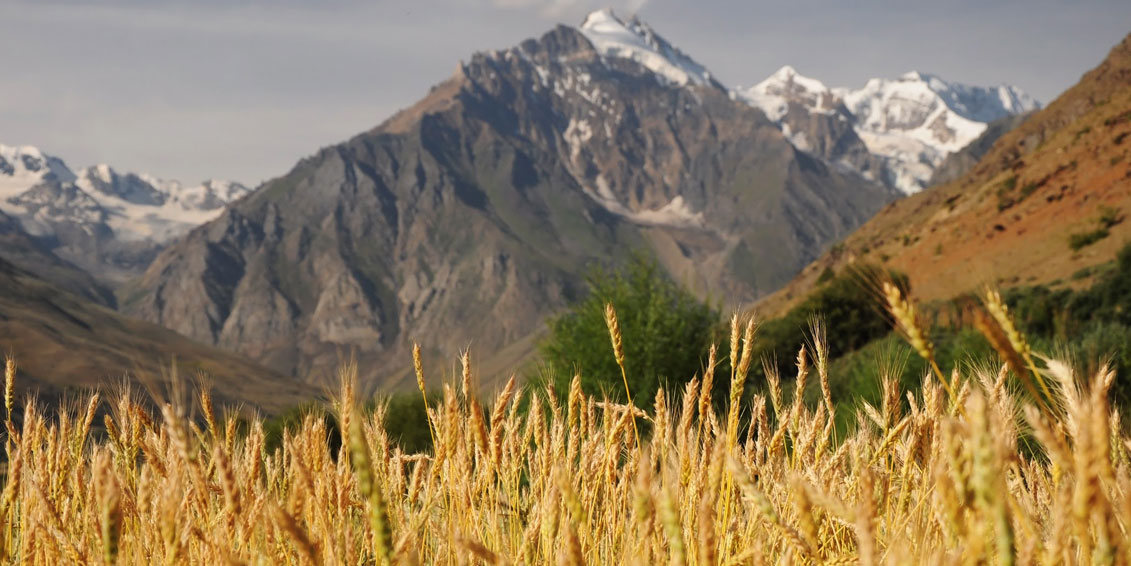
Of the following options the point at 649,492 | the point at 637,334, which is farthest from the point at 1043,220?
the point at 649,492

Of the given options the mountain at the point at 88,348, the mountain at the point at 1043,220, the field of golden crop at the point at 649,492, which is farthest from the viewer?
the mountain at the point at 88,348

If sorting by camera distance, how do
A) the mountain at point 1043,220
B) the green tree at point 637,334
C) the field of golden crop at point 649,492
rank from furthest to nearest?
the mountain at point 1043,220, the green tree at point 637,334, the field of golden crop at point 649,492

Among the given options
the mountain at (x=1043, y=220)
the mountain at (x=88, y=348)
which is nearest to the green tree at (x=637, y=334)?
the mountain at (x=1043, y=220)

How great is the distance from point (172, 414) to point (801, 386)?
1993 millimetres

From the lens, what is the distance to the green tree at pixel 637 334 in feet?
48.1

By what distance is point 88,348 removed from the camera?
361 feet

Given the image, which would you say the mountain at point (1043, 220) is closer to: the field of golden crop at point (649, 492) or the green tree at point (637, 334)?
the green tree at point (637, 334)

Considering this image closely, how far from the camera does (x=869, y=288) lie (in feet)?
6.35

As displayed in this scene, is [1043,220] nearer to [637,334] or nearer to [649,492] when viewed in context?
[637,334]

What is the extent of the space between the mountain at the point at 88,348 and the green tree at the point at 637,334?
48601mm

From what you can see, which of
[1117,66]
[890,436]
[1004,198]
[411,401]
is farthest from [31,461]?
[1117,66]

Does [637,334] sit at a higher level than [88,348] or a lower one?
higher

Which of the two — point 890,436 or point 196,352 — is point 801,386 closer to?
point 890,436

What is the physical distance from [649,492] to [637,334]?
1375 cm
